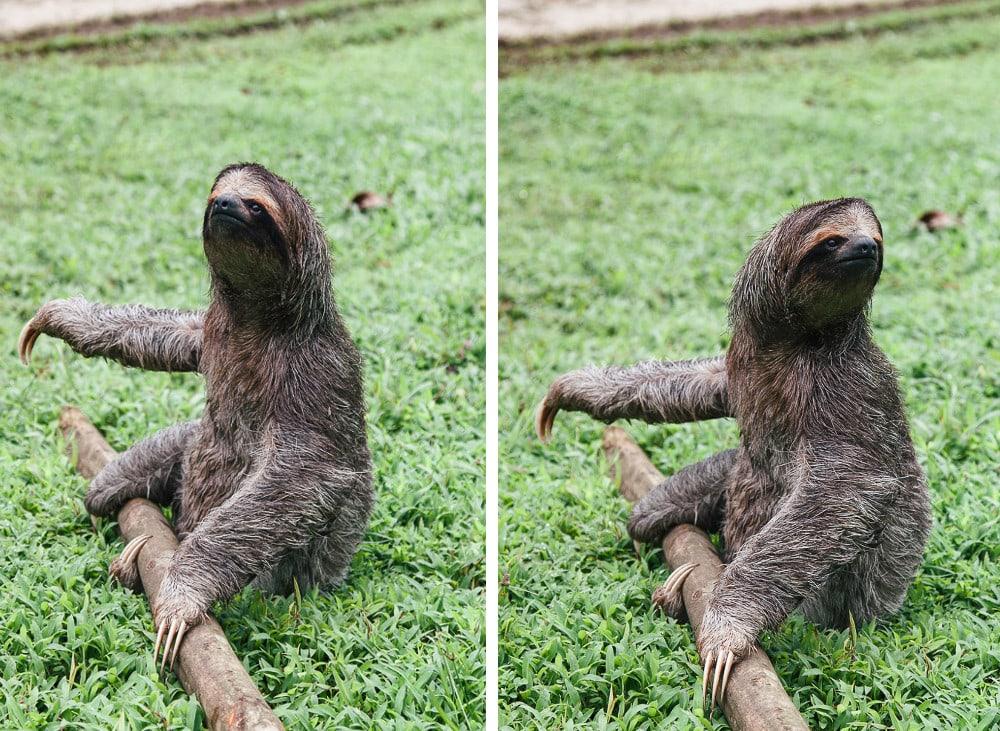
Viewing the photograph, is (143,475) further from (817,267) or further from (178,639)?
(817,267)

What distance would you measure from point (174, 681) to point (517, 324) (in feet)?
10.3

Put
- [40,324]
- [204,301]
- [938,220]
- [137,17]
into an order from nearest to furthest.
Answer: [40,324] → [204,301] → [938,220] → [137,17]

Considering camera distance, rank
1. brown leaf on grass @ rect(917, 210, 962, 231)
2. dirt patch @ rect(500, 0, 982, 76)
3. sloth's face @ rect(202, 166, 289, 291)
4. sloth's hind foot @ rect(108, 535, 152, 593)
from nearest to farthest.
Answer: sloth's face @ rect(202, 166, 289, 291)
sloth's hind foot @ rect(108, 535, 152, 593)
brown leaf on grass @ rect(917, 210, 962, 231)
dirt patch @ rect(500, 0, 982, 76)

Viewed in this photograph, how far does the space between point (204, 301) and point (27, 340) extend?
119 cm

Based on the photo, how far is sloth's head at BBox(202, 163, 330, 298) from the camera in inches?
131

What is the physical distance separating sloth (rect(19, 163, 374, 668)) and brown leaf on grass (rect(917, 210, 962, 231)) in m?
4.22

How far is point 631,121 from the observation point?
8.43 meters

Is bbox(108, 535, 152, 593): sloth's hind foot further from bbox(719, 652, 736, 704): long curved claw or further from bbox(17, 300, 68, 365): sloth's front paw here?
bbox(719, 652, 736, 704): long curved claw

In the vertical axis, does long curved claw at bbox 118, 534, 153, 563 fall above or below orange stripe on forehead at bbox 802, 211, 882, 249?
below

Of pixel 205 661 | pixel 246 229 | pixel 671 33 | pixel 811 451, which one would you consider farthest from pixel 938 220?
pixel 205 661

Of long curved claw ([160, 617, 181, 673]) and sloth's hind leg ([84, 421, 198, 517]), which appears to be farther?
sloth's hind leg ([84, 421, 198, 517])

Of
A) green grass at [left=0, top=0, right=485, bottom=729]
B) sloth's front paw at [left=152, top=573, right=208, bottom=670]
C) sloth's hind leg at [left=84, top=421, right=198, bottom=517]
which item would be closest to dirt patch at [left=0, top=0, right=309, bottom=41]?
Result: green grass at [left=0, top=0, right=485, bottom=729]

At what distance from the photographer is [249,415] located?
12.2 feet

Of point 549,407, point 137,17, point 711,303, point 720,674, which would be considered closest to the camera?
point 720,674
